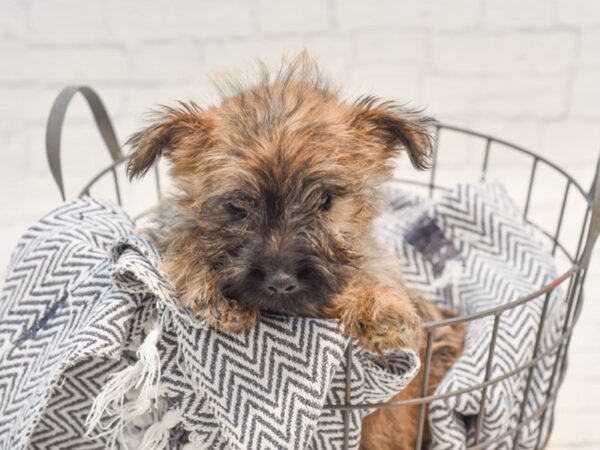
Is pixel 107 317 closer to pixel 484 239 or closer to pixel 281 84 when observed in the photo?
pixel 281 84

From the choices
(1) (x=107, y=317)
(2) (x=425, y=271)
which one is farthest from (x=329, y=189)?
(2) (x=425, y=271)

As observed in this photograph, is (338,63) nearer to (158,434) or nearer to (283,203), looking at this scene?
(283,203)

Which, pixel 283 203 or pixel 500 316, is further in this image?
pixel 500 316

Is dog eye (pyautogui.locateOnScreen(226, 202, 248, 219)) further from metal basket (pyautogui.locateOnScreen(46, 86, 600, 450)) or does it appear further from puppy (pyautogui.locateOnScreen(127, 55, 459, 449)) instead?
metal basket (pyautogui.locateOnScreen(46, 86, 600, 450))

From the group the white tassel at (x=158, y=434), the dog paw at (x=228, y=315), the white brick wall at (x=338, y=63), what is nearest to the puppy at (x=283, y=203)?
the dog paw at (x=228, y=315)

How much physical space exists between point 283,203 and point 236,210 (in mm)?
77

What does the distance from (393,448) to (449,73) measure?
1.10 m

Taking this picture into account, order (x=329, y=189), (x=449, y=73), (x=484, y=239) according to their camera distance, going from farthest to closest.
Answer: (x=449, y=73) < (x=484, y=239) < (x=329, y=189)

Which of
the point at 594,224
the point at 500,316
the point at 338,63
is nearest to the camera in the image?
the point at 594,224

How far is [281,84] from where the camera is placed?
1.31m

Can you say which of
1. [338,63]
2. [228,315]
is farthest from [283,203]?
[338,63]

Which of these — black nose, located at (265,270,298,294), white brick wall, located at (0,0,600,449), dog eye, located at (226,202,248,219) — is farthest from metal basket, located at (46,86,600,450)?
white brick wall, located at (0,0,600,449)

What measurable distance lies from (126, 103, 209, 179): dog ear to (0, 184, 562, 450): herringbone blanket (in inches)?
4.9

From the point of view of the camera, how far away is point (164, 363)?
1.19 meters
